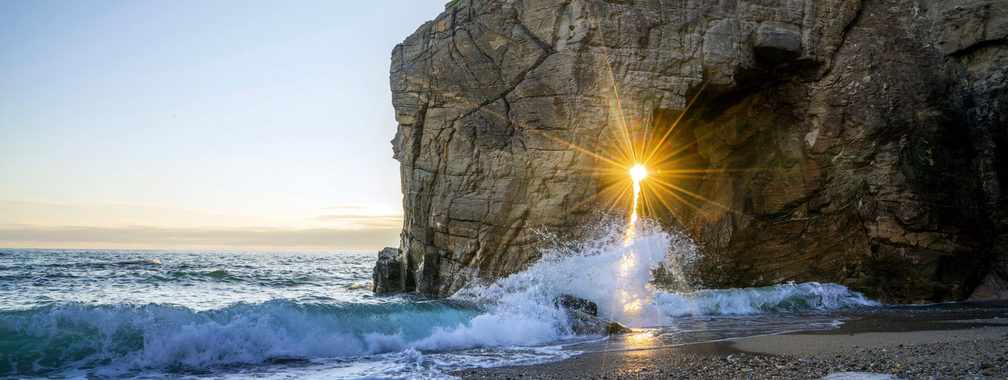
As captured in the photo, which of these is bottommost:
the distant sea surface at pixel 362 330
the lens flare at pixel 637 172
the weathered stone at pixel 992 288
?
the distant sea surface at pixel 362 330

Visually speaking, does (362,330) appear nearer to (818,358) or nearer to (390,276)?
(818,358)

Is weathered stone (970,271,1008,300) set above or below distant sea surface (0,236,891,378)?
above

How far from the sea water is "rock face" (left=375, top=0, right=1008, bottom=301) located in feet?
4.52

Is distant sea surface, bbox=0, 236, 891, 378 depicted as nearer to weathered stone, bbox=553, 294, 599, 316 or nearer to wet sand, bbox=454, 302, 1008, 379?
weathered stone, bbox=553, 294, 599, 316

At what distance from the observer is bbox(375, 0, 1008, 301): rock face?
565 inches

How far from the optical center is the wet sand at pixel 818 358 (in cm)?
580

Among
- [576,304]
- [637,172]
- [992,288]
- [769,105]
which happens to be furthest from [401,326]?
[992,288]

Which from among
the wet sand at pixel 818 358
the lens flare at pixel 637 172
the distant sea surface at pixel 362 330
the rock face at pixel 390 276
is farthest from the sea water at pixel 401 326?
the rock face at pixel 390 276

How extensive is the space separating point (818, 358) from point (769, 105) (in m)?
11.3

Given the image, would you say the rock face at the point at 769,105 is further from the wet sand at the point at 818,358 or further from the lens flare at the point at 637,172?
the wet sand at the point at 818,358

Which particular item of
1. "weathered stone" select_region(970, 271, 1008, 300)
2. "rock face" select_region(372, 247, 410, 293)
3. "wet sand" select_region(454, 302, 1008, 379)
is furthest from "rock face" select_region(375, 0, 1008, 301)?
"wet sand" select_region(454, 302, 1008, 379)

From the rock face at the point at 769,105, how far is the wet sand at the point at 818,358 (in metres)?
6.10

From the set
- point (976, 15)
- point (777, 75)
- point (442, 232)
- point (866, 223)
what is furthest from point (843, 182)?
point (442, 232)

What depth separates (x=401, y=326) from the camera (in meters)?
9.34
